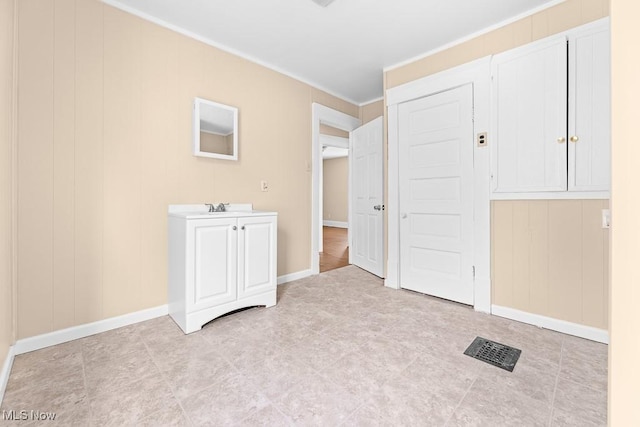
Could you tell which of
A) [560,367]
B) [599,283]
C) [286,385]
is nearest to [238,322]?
[286,385]

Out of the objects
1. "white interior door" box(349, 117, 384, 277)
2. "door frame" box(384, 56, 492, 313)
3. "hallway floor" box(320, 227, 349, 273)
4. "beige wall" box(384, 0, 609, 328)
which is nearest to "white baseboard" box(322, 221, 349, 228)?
"hallway floor" box(320, 227, 349, 273)

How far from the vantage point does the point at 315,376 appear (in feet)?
4.93

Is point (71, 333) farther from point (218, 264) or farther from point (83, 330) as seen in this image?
point (218, 264)

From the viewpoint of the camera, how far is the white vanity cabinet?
2029mm

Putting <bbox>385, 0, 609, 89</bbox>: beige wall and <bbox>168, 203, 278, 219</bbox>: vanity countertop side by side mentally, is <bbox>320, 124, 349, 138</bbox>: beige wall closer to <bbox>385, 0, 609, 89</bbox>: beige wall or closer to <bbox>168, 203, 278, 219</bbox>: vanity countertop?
<bbox>385, 0, 609, 89</bbox>: beige wall

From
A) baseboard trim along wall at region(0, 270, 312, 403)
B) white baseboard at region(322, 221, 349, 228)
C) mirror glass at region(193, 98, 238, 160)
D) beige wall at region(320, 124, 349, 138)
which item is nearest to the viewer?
baseboard trim along wall at region(0, 270, 312, 403)

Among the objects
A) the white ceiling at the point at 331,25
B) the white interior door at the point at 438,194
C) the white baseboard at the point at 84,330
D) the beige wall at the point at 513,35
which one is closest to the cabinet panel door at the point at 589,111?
the beige wall at the point at 513,35

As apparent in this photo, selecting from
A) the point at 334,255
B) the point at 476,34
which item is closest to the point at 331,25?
the point at 476,34

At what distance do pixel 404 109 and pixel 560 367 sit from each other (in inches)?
98.5

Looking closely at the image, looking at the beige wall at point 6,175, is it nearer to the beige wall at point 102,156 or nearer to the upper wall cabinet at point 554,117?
the beige wall at point 102,156

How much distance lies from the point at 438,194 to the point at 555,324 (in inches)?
53.7

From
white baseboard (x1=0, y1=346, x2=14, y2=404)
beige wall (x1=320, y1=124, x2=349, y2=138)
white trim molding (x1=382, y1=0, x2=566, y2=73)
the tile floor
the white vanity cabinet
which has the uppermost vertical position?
white trim molding (x1=382, y1=0, x2=566, y2=73)

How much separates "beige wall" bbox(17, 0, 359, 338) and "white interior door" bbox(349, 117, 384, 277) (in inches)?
67.8

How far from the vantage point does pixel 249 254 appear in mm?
2361
